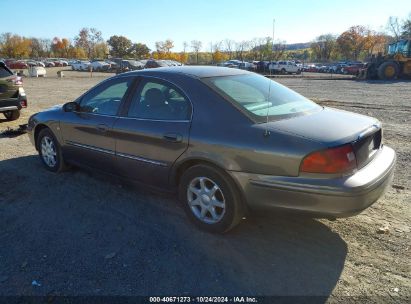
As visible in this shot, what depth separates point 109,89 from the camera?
4574 mm

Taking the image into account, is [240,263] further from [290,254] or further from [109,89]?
[109,89]

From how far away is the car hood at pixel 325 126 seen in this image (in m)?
3.01

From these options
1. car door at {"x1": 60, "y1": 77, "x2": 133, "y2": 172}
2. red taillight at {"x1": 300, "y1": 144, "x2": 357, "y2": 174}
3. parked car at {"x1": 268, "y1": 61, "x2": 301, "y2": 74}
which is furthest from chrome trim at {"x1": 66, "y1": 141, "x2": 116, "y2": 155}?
parked car at {"x1": 268, "y1": 61, "x2": 301, "y2": 74}

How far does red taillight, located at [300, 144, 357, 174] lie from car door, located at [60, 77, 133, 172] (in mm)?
2351

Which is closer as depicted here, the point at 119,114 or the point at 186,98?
the point at 186,98

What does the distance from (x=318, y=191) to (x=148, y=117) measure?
198cm

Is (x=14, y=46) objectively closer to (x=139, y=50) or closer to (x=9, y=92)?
(x=139, y=50)

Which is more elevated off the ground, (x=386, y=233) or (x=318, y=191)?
(x=318, y=191)

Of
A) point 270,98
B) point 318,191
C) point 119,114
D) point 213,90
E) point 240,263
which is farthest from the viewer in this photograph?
point 119,114

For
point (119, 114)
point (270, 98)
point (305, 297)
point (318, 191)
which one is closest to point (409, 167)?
point (270, 98)

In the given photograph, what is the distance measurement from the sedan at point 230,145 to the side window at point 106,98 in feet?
0.05

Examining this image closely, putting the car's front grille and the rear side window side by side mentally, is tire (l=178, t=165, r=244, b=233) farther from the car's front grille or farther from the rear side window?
the rear side window

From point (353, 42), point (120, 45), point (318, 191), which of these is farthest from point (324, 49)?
point (318, 191)

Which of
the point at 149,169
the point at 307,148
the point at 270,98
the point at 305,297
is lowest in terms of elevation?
the point at 305,297
